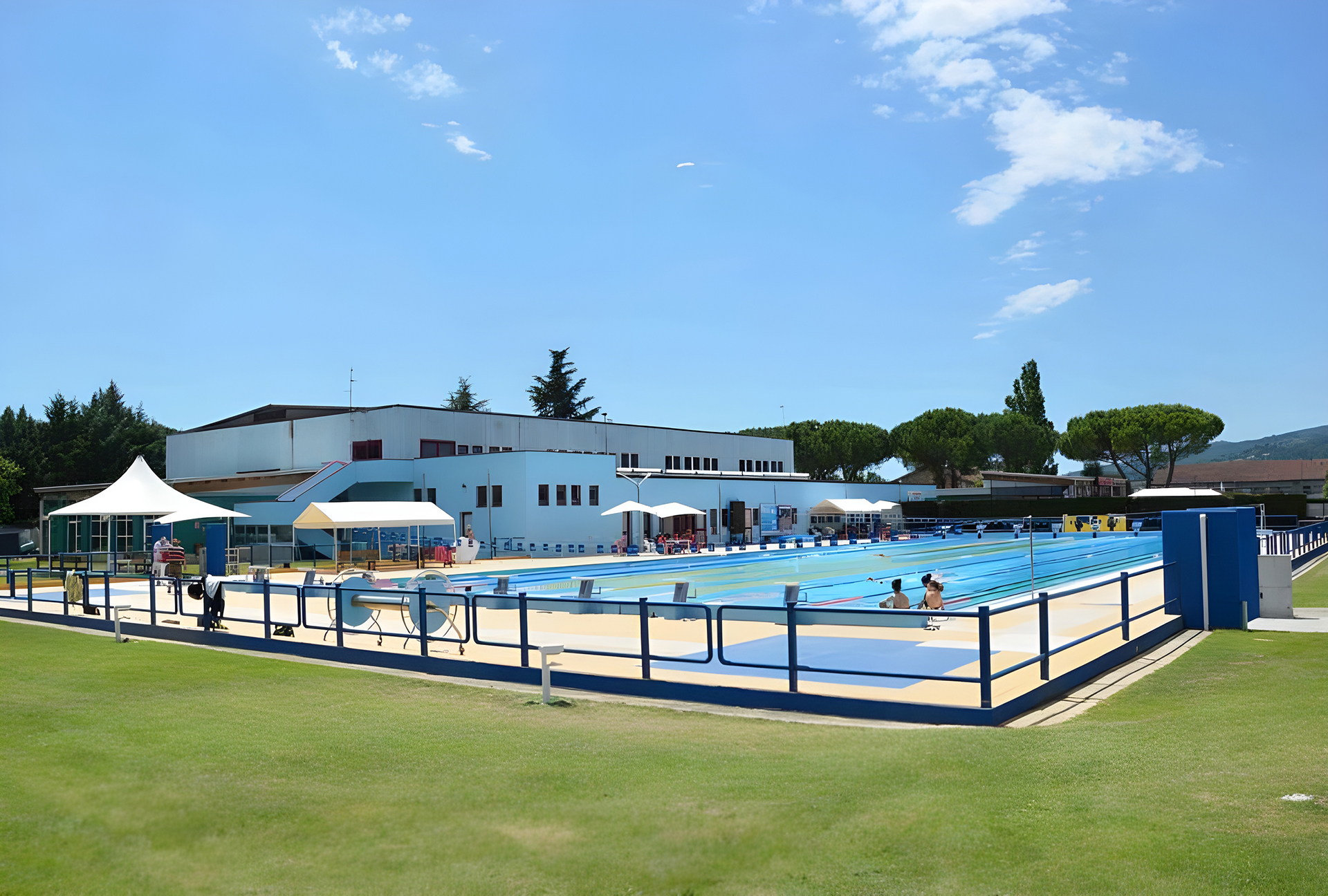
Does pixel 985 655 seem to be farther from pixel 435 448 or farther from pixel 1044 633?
pixel 435 448

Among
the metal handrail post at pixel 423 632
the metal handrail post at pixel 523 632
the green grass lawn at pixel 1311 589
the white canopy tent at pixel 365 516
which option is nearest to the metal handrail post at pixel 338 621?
the metal handrail post at pixel 423 632

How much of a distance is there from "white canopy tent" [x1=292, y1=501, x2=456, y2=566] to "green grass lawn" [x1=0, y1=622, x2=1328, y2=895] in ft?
73.0

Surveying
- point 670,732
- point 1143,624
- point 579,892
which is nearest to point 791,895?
point 579,892

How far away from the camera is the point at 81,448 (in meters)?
72.4

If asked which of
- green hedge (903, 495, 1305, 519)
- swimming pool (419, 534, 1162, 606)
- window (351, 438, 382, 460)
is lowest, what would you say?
swimming pool (419, 534, 1162, 606)

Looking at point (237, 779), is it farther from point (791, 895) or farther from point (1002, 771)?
point (1002, 771)

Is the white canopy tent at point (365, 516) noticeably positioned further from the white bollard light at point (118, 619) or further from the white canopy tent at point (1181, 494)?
the white canopy tent at point (1181, 494)

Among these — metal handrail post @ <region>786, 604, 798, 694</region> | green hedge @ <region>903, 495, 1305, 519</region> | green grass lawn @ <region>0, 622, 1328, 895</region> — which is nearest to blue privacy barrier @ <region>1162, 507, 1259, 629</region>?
green grass lawn @ <region>0, 622, 1328, 895</region>

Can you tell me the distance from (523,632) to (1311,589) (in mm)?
18915

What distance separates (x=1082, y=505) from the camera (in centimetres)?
5716

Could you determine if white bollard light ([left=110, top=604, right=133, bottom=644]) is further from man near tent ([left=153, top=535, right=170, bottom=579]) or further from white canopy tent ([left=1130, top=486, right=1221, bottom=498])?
white canopy tent ([left=1130, top=486, right=1221, bottom=498])

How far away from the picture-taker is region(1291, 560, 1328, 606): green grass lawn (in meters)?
18.2

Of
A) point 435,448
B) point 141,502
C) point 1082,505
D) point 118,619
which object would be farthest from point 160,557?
point 1082,505

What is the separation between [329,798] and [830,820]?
2907 mm
